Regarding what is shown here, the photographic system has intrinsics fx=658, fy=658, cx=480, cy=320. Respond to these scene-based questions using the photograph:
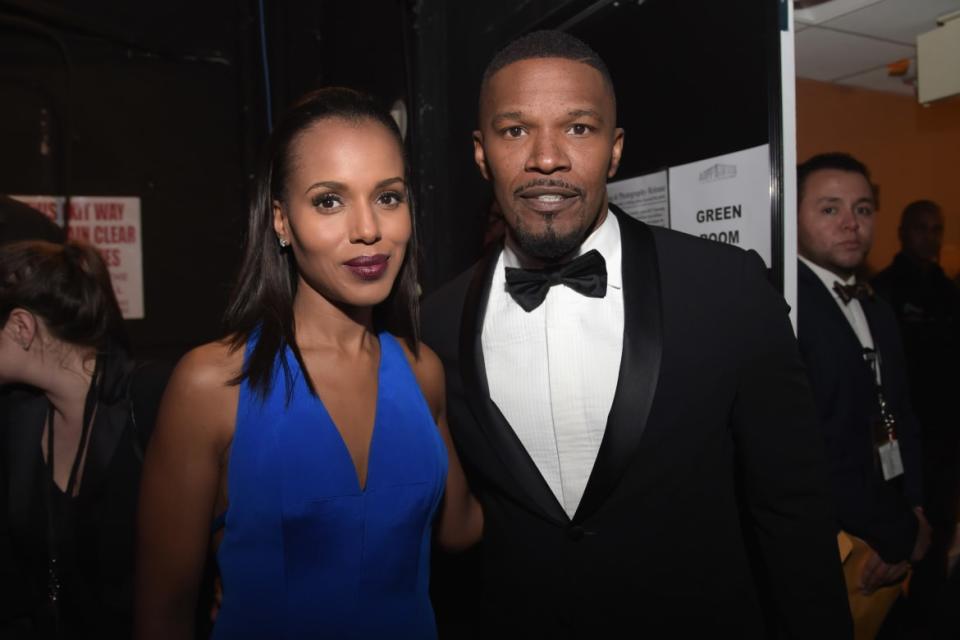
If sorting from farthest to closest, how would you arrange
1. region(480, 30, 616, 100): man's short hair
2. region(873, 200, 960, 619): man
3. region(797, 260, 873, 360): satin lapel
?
1. region(873, 200, 960, 619): man
2. region(797, 260, 873, 360): satin lapel
3. region(480, 30, 616, 100): man's short hair

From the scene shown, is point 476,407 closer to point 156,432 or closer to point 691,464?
point 691,464

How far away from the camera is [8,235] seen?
9.72 ft

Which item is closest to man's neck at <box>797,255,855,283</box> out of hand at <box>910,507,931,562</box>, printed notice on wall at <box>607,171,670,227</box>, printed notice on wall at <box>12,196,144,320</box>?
hand at <box>910,507,931,562</box>

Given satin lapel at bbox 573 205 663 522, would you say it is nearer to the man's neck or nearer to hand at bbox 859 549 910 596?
hand at bbox 859 549 910 596

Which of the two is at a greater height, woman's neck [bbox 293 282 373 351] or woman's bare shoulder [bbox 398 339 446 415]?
woman's neck [bbox 293 282 373 351]

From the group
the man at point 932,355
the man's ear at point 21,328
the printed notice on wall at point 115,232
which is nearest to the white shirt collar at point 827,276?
the man at point 932,355

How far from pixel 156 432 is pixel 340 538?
1.38 ft

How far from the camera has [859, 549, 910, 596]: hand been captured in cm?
209

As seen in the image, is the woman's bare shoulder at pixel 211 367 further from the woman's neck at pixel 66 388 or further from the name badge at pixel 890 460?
the name badge at pixel 890 460

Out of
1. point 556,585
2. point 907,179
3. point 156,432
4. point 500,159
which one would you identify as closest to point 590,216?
point 500,159

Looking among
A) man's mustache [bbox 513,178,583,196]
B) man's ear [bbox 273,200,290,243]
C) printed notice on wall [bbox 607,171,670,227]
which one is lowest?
man's ear [bbox 273,200,290,243]

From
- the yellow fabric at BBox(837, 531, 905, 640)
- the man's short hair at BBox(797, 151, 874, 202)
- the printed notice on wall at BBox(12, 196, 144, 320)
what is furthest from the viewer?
the printed notice on wall at BBox(12, 196, 144, 320)

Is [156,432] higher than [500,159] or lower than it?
lower

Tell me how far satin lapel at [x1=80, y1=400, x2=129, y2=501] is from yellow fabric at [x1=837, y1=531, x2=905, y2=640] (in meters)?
2.20
